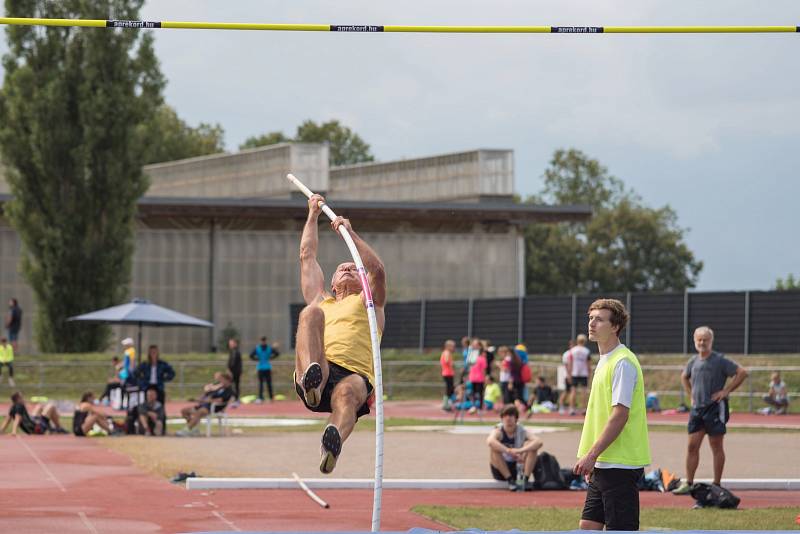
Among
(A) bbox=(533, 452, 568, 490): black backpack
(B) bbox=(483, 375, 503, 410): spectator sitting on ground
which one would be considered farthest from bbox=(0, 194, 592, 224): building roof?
(A) bbox=(533, 452, 568, 490): black backpack

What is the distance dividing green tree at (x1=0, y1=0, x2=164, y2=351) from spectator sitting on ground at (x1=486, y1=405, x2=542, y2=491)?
92.3 ft

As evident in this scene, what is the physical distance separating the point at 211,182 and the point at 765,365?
98.7 feet

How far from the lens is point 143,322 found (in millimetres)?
27656

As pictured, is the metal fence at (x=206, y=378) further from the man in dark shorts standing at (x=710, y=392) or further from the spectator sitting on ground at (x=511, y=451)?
the man in dark shorts standing at (x=710, y=392)

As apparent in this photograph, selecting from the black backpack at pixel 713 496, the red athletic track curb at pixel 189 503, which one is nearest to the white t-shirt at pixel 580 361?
the red athletic track curb at pixel 189 503

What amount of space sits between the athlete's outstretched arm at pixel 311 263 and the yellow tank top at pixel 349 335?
13 centimetres

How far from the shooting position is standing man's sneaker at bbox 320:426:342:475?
9438mm

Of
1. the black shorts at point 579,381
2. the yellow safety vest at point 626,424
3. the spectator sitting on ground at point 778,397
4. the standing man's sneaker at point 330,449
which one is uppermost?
the yellow safety vest at point 626,424

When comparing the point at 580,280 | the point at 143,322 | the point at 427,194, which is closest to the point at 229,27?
the point at 143,322

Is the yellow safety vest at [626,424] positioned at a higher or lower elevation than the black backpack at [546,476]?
higher

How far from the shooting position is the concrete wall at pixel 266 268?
49.5 meters

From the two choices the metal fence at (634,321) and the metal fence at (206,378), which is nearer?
the metal fence at (634,321)

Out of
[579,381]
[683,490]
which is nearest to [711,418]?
[683,490]

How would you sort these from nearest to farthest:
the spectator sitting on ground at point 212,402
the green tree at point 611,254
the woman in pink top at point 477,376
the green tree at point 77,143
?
the spectator sitting on ground at point 212,402, the woman in pink top at point 477,376, the green tree at point 77,143, the green tree at point 611,254
